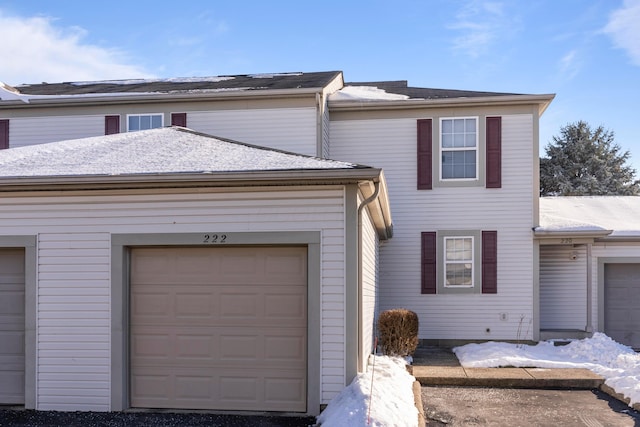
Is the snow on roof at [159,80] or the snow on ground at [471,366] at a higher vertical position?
the snow on roof at [159,80]

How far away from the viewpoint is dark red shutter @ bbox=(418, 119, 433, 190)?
46.3ft

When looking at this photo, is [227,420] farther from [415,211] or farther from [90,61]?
[90,61]

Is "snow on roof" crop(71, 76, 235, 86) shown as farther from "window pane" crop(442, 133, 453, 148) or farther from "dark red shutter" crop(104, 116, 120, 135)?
"window pane" crop(442, 133, 453, 148)

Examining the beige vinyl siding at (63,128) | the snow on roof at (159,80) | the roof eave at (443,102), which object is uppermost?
the snow on roof at (159,80)

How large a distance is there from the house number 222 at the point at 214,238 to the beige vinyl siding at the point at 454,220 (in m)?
7.20

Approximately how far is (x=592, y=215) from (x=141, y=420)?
510 inches

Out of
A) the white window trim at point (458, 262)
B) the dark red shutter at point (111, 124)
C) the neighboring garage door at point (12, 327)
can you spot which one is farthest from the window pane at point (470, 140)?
the neighboring garage door at point (12, 327)

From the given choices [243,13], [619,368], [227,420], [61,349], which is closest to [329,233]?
[227,420]

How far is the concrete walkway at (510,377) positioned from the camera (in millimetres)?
9484

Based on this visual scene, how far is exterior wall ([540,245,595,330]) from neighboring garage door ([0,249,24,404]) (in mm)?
11384

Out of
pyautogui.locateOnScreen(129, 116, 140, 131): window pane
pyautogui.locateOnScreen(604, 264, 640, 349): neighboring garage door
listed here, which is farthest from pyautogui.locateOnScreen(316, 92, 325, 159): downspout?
pyautogui.locateOnScreen(604, 264, 640, 349): neighboring garage door

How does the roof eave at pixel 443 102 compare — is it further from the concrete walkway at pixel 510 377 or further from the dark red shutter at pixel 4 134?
the dark red shutter at pixel 4 134

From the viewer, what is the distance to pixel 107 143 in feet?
30.6

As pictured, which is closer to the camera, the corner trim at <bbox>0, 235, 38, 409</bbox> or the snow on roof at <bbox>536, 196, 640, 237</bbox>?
the corner trim at <bbox>0, 235, 38, 409</bbox>
